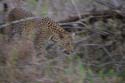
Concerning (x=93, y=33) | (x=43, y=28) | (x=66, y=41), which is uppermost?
(x=43, y=28)

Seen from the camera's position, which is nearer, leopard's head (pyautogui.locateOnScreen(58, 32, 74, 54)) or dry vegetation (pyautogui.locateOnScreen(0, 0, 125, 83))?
dry vegetation (pyautogui.locateOnScreen(0, 0, 125, 83))

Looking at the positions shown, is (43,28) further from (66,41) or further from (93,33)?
(93,33)

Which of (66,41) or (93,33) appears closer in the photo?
(66,41)

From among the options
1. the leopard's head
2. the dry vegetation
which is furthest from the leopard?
the dry vegetation

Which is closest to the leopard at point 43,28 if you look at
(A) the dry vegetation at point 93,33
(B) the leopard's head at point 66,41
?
(B) the leopard's head at point 66,41

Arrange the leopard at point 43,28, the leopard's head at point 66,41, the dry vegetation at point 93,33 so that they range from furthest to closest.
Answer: the leopard at point 43,28 → the leopard's head at point 66,41 → the dry vegetation at point 93,33

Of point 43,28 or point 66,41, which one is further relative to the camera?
point 43,28

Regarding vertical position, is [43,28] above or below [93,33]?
above

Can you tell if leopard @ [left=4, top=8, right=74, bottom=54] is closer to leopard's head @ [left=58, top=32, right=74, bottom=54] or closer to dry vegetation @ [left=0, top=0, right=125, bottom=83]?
leopard's head @ [left=58, top=32, right=74, bottom=54]

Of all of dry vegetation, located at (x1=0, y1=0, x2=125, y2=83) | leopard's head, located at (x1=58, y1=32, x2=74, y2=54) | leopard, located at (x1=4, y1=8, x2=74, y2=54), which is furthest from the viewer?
leopard, located at (x1=4, y1=8, x2=74, y2=54)

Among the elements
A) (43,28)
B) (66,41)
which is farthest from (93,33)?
(43,28)

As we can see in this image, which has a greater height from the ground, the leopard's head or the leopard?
the leopard

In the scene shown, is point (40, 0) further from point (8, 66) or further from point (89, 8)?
point (8, 66)

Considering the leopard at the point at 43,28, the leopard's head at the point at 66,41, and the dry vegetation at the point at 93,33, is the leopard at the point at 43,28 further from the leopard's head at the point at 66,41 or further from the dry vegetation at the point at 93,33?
the dry vegetation at the point at 93,33
